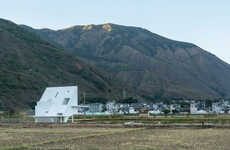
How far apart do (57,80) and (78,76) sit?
52.1 ft

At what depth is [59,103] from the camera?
56.3 m

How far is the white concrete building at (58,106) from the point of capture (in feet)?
182

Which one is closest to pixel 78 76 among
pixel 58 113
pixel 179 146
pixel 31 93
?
pixel 31 93

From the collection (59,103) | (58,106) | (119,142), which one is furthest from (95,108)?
(119,142)

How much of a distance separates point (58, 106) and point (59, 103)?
2.10 feet

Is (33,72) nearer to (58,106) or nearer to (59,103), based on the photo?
(59,103)

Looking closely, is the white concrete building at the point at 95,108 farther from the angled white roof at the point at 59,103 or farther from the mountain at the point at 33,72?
the angled white roof at the point at 59,103

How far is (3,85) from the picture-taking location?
102000 mm

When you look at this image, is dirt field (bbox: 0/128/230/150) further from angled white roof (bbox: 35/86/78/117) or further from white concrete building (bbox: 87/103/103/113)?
white concrete building (bbox: 87/103/103/113)

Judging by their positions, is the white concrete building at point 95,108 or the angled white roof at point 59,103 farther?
the white concrete building at point 95,108

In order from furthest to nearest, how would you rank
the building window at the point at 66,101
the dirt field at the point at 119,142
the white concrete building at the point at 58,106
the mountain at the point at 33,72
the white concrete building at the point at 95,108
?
the mountain at the point at 33,72
the white concrete building at the point at 95,108
the building window at the point at 66,101
the white concrete building at the point at 58,106
the dirt field at the point at 119,142

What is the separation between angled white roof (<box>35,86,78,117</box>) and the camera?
55.4 metres

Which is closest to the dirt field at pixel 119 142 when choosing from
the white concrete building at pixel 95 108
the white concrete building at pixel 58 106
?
the white concrete building at pixel 58 106

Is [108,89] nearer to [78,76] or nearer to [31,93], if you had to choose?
[78,76]
